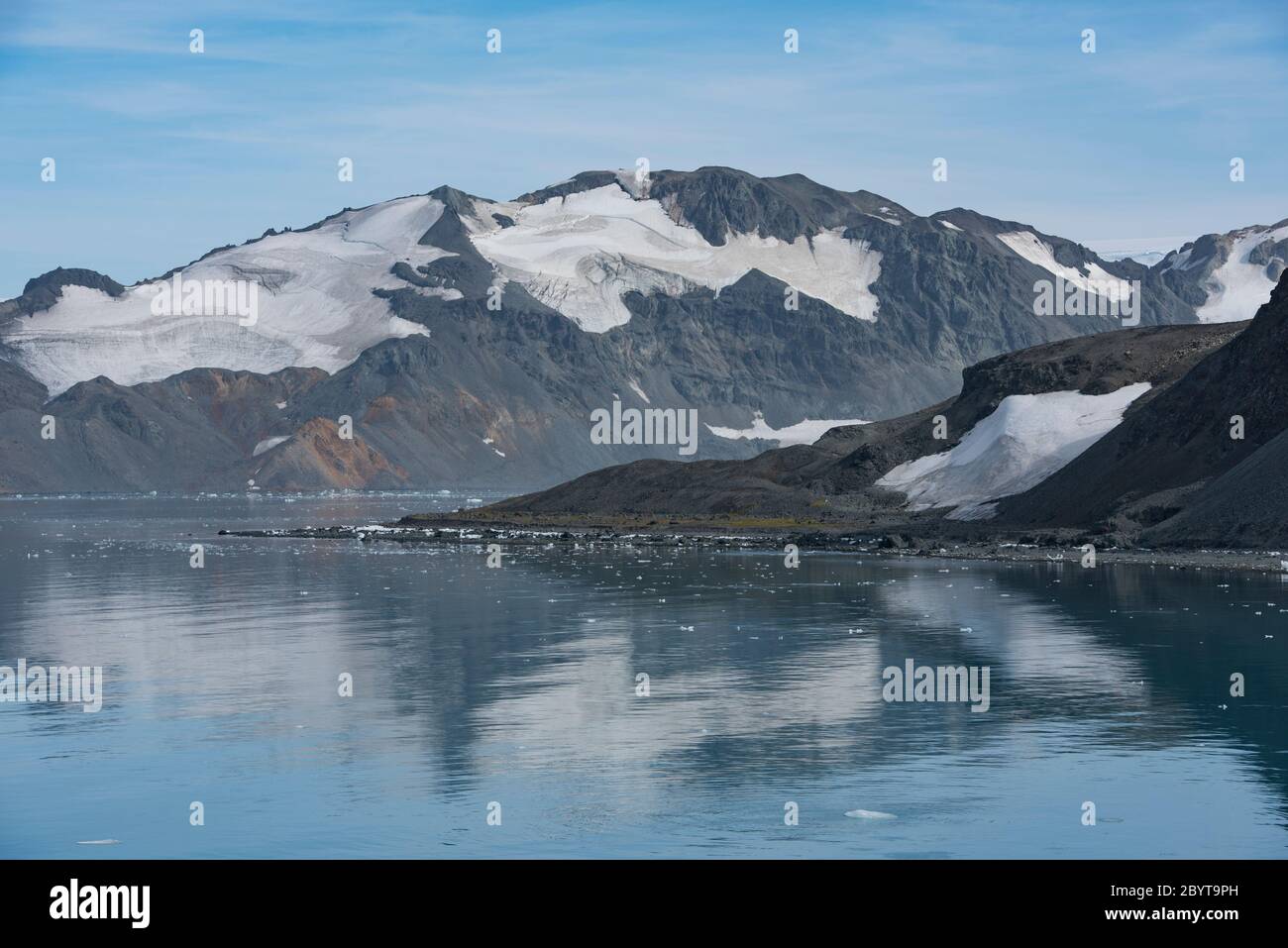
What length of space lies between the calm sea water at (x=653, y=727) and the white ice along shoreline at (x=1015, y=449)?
2450 inches

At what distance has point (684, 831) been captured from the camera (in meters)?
30.0

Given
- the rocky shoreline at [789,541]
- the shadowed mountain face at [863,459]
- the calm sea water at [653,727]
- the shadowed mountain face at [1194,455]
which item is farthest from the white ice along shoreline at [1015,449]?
the calm sea water at [653,727]

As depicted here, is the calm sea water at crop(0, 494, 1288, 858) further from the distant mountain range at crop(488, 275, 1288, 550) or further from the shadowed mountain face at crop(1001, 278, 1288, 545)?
the distant mountain range at crop(488, 275, 1288, 550)

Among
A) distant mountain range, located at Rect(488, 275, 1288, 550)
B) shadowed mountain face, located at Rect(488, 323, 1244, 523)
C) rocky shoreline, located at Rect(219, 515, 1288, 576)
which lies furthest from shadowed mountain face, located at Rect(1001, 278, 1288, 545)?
shadowed mountain face, located at Rect(488, 323, 1244, 523)

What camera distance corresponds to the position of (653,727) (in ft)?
133

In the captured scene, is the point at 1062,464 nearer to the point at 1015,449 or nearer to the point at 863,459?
the point at 1015,449

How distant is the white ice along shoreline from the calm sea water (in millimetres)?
62230

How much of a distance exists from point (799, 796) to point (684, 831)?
3.41 meters

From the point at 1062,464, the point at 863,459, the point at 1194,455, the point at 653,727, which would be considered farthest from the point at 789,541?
the point at 653,727

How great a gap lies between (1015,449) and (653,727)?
110665 mm

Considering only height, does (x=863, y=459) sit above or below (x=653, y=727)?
above

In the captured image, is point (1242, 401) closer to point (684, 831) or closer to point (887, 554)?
point (887, 554)

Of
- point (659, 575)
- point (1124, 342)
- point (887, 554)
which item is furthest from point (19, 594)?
point (1124, 342)

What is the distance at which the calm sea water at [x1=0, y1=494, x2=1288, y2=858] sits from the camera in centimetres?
3008
